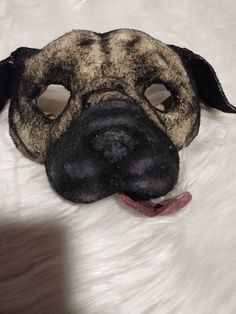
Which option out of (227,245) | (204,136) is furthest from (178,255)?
(204,136)

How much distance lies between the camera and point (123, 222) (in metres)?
0.65

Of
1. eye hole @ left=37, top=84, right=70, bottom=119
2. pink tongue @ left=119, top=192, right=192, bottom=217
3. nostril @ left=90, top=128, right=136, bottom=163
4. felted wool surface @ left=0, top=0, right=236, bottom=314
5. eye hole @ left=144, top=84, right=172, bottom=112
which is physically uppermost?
nostril @ left=90, top=128, right=136, bottom=163

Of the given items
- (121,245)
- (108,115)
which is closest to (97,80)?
(108,115)

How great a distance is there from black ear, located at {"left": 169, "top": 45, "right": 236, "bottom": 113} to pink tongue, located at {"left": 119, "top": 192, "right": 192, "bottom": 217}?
14 cm

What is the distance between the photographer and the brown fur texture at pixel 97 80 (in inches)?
24.3

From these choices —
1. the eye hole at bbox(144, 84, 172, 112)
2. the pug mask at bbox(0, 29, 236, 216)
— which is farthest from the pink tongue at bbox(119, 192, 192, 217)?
the eye hole at bbox(144, 84, 172, 112)

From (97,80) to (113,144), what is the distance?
0.27ft

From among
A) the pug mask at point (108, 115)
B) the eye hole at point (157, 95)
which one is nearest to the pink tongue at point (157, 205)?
the pug mask at point (108, 115)

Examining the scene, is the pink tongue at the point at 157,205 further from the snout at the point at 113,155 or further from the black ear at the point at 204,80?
the black ear at the point at 204,80

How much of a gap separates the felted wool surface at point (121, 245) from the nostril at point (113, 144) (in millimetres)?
98

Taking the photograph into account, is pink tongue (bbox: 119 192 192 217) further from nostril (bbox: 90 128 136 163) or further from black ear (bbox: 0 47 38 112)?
black ear (bbox: 0 47 38 112)

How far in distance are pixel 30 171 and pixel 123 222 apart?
13cm

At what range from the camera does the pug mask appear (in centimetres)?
58

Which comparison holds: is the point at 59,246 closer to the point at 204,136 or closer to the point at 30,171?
the point at 30,171
